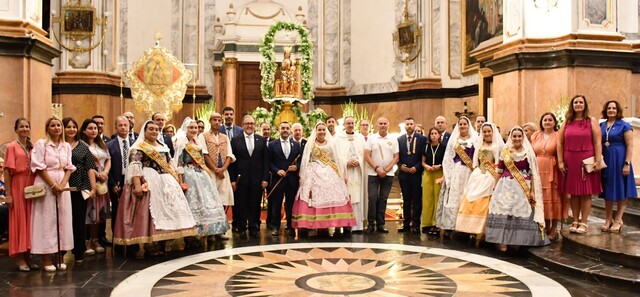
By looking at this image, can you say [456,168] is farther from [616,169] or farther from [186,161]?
[186,161]

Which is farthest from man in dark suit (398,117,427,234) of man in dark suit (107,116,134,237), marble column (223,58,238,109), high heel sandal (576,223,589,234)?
marble column (223,58,238,109)

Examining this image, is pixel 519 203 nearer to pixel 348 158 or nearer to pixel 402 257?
pixel 402 257

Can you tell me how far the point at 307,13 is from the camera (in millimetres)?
19828

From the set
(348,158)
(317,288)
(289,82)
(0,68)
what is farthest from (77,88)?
(317,288)

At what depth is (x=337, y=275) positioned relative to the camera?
595 cm

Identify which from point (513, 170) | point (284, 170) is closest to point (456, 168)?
point (513, 170)

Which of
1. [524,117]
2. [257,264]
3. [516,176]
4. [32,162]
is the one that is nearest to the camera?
[32,162]

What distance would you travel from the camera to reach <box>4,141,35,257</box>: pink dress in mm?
6047

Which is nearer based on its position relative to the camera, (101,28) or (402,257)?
(402,257)

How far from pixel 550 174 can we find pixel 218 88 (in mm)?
13114

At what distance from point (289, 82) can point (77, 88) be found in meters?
5.38

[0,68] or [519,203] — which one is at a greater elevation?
[0,68]

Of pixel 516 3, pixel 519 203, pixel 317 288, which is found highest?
pixel 516 3

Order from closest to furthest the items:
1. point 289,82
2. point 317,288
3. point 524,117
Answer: point 317,288, point 524,117, point 289,82
